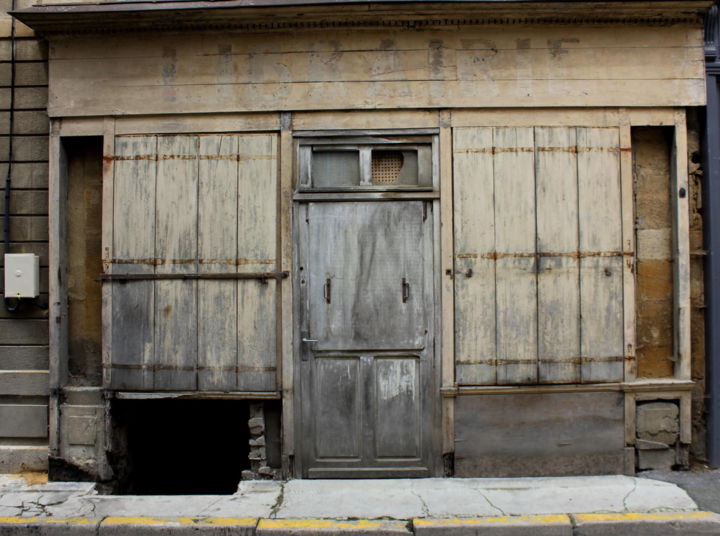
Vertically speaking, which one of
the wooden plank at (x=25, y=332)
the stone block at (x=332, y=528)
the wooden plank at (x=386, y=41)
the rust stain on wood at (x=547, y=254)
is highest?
the wooden plank at (x=386, y=41)

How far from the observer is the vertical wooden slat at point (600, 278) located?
5.25 metres

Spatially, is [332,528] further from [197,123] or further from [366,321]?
[197,123]

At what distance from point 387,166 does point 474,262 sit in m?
1.22

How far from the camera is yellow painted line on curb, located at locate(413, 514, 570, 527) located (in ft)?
14.1

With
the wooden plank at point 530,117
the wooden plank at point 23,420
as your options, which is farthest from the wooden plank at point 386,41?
the wooden plank at point 23,420

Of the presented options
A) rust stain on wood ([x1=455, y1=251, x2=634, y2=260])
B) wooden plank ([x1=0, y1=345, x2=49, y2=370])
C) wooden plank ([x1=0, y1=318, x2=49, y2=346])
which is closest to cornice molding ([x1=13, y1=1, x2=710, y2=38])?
rust stain on wood ([x1=455, y1=251, x2=634, y2=260])

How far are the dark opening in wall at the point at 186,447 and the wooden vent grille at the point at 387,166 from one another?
103 inches

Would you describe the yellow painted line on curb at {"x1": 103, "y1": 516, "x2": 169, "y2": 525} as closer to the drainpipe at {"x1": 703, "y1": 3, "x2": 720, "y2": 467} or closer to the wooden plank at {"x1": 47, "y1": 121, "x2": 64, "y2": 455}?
the wooden plank at {"x1": 47, "y1": 121, "x2": 64, "y2": 455}

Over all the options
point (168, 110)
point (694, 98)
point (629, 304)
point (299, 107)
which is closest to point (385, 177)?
point (299, 107)

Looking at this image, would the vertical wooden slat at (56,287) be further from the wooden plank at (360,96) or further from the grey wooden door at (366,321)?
the grey wooden door at (366,321)

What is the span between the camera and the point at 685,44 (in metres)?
5.29

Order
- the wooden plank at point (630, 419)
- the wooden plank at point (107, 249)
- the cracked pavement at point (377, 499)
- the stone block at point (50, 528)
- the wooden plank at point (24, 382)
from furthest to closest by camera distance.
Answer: the wooden plank at point (24, 382) < the wooden plank at point (107, 249) < the wooden plank at point (630, 419) < the cracked pavement at point (377, 499) < the stone block at point (50, 528)

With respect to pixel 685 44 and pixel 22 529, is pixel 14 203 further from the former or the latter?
pixel 685 44

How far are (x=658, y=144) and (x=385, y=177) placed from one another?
2.64 metres
